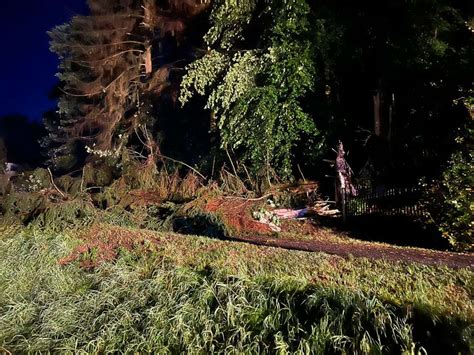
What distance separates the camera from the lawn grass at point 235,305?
12.6 feet

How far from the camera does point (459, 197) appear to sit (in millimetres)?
7848

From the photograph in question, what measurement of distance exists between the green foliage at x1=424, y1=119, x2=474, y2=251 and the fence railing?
3.55ft

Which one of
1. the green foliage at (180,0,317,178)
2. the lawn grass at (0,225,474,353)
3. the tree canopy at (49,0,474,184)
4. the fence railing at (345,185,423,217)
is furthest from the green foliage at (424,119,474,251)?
the green foliage at (180,0,317,178)

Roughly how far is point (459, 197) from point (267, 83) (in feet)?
23.4

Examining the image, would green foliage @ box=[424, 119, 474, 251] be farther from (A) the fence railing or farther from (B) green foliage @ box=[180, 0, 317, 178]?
(B) green foliage @ box=[180, 0, 317, 178]

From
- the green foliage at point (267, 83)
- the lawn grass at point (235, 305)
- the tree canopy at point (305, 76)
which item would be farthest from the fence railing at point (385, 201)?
the lawn grass at point (235, 305)

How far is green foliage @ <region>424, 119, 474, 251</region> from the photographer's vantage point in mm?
7777

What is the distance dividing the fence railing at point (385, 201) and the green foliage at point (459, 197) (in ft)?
3.55

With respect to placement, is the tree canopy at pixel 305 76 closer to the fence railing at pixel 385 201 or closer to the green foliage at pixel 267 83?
the green foliage at pixel 267 83

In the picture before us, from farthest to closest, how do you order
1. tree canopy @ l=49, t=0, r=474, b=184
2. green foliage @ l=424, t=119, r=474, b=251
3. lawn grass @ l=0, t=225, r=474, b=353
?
tree canopy @ l=49, t=0, r=474, b=184
green foliage @ l=424, t=119, r=474, b=251
lawn grass @ l=0, t=225, r=474, b=353

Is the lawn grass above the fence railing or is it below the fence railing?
below

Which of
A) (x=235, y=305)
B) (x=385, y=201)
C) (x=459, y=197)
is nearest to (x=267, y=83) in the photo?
(x=385, y=201)

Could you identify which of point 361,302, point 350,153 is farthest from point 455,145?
point 361,302

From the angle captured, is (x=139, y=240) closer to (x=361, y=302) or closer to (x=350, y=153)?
(x=361, y=302)
